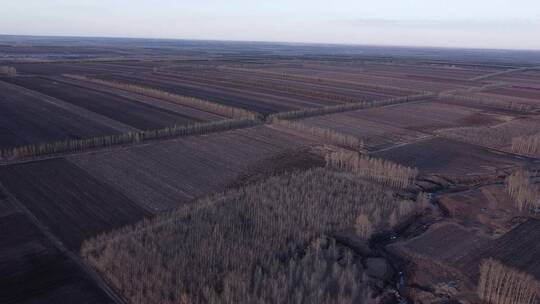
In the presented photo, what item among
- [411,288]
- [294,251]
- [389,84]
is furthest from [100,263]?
[389,84]


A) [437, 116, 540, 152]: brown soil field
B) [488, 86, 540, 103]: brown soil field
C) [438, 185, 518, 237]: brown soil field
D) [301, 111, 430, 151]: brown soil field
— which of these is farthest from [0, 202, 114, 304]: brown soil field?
[488, 86, 540, 103]: brown soil field

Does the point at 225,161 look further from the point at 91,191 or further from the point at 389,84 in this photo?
the point at 389,84

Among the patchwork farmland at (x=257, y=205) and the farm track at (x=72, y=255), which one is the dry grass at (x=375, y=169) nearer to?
the patchwork farmland at (x=257, y=205)

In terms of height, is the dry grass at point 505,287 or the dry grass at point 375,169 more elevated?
the dry grass at point 375,169

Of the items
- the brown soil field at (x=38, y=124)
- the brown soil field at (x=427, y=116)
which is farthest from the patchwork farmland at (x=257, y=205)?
the brown soil field at (x=427, y=116)

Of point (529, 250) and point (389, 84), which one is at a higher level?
point (389, 84)

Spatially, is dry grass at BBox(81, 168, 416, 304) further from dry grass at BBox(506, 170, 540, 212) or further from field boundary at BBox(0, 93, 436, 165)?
field boundary at BBox(0, 93, 436, 165)

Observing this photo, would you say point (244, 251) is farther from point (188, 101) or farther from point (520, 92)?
point (520, 92)
